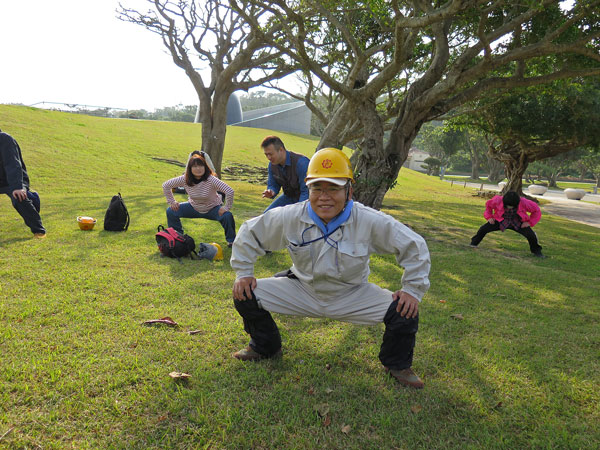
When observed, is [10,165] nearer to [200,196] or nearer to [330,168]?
[200,196]

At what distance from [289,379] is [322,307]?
0.67 metres

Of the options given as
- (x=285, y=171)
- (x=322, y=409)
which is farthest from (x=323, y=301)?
(x=285, y=171)

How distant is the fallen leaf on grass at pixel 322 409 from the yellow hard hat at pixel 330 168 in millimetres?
1732

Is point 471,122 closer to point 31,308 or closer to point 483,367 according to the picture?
point 483,367

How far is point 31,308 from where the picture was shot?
13.8ft

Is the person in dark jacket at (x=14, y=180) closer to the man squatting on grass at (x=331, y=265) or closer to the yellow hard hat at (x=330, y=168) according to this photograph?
the man squatting on grass at (x=331, y=265)

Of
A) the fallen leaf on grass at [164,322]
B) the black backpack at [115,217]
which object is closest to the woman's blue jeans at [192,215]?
the black backpack at [115,217]

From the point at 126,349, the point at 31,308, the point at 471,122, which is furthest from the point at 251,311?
the point at 471,122

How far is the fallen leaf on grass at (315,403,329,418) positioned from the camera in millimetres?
2869

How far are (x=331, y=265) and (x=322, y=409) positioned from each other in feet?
3.63

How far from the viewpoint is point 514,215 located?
8.78 metres

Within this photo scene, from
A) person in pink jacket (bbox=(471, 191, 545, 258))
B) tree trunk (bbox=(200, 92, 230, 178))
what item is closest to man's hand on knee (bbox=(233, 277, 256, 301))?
person in pink jacket (bbox=(471, 191, 545, 258))

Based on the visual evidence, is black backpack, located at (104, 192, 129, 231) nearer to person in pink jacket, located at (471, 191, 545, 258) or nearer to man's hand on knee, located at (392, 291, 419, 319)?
man's hand on knee, located at (392, 291, 419, 319)

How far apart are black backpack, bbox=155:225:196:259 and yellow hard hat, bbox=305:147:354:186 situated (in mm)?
4102
